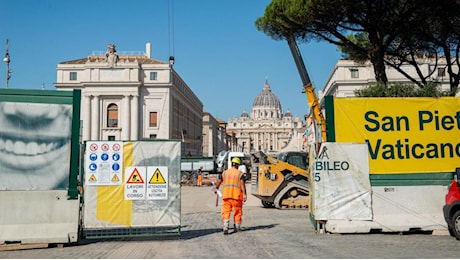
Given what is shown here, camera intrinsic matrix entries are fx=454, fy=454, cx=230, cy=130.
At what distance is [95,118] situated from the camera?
5803 cm

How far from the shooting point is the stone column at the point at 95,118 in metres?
57.6

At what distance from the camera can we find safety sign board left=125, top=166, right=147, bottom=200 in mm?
9008

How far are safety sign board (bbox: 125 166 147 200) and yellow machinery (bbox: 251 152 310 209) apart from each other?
25.9ft

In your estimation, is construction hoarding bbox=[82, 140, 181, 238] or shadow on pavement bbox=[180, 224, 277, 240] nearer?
construction hoarding bbox=[82, 140, 181, 238]

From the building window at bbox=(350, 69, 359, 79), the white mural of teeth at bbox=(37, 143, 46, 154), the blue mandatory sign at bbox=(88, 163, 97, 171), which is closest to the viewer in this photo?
the white mural of teeth at bbox=(37, 143, 46, 154)

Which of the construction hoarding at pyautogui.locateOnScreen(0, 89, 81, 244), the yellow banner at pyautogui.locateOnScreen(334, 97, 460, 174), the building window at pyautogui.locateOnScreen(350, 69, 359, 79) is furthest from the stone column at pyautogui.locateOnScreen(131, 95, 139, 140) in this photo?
the yellow banner at pyautogui.locateOnScreen(334, 97, 460, 174)

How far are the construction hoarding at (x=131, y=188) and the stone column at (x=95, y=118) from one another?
5056 cm

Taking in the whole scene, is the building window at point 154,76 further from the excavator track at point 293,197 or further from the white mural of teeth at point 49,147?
the white mural of teeth at point 49,147

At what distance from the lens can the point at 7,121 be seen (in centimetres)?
849

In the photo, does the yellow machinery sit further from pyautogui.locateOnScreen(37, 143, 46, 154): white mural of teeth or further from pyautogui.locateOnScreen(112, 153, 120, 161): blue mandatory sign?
pyautogui.locateOnScreen(37, 143, 46, 154): white mural of teeth

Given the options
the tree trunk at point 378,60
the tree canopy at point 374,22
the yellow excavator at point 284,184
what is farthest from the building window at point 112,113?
the yellow excavator at point 284,184

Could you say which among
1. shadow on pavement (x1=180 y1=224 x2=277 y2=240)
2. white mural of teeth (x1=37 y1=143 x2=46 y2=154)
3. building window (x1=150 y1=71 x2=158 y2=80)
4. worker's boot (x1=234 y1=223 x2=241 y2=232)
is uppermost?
building window (x1=150 y1=71 x2=158 y2=80)

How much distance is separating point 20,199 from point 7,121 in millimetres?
1475

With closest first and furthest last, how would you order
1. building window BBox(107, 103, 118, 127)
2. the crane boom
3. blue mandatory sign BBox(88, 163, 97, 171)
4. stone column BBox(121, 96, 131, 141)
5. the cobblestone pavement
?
the cobblestone pavement → blue mandatory sign BBox(88, 163, 97, 171) → the crane boom → stone column BBox(121, 96, 131, 141) → building window BBox(107, 103, 118, 127)
